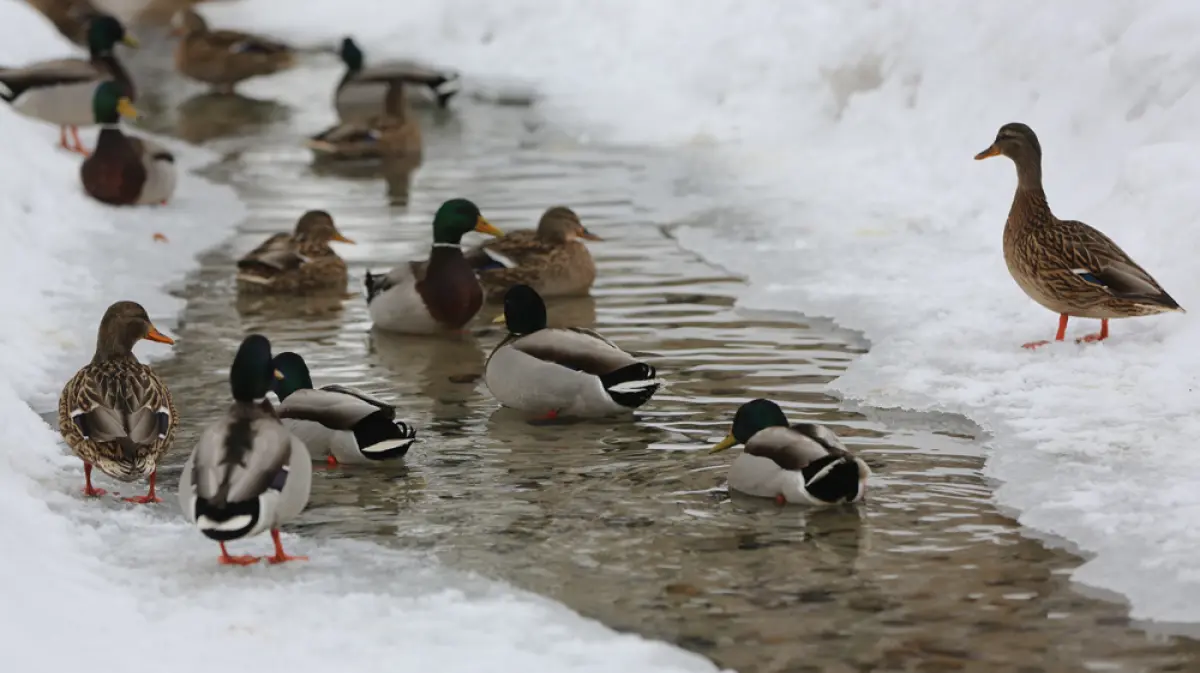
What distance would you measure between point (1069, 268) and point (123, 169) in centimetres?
828

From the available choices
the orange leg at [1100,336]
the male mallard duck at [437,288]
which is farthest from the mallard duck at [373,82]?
the orange leg at [1100,336]

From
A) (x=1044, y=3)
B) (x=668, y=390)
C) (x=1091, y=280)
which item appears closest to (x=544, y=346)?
(x=668, y=390)

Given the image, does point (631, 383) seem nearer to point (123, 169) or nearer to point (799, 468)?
point (799, 468)

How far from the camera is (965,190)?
1342cm

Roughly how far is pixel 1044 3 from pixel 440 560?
32.7 ft

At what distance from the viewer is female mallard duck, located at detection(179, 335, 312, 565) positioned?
19.9ft

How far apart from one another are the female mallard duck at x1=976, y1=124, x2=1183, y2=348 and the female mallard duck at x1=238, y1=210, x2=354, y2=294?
4.77 m

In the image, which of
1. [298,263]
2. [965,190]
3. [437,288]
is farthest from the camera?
[965,190]

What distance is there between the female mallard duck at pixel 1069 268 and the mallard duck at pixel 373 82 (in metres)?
12.8

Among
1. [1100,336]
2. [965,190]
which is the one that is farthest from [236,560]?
[965,190]

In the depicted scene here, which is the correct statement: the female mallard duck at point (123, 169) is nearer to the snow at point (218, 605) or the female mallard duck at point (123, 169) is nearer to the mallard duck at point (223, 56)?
the snow at point (218, 605)

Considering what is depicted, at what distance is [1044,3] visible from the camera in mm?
14797

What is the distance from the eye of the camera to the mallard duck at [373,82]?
21562 mm

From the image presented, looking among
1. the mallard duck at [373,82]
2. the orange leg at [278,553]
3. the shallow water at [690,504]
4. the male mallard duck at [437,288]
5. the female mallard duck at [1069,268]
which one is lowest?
the orange leg at [278,553]
